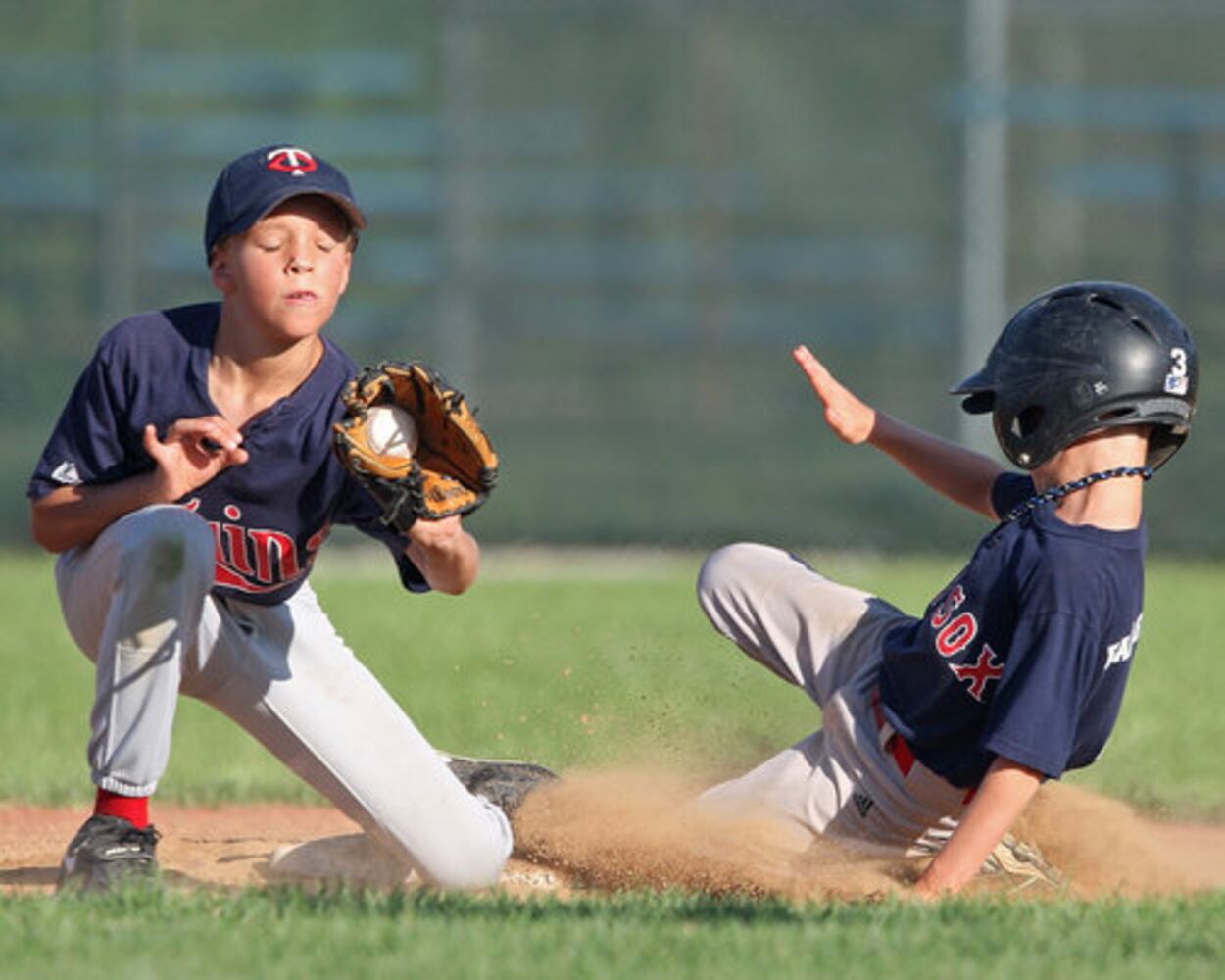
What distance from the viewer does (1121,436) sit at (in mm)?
4367

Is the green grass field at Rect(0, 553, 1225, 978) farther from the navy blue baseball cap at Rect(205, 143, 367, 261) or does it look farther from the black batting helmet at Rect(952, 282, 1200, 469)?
the navy blue baseball cap at Rect(205, 143, 367, 261)

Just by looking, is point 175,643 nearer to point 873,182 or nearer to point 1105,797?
point 1105,797

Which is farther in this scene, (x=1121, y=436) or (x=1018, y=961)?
(x=1121, y=436)

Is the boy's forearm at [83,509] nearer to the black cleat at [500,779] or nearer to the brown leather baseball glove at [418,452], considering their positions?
the brown leather baseball glove at [418,452]

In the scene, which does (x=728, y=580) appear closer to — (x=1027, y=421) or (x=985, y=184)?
(x=1027, y=421)

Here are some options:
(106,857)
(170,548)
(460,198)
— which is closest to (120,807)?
(106,857)

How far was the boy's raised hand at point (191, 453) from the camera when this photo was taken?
413cm

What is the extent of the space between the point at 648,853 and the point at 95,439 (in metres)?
1.40

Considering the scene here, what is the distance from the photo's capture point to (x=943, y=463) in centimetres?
489

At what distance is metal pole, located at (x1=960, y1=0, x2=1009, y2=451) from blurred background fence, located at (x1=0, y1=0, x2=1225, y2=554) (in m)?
0.02

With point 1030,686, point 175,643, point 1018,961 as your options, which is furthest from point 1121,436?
point 175,643

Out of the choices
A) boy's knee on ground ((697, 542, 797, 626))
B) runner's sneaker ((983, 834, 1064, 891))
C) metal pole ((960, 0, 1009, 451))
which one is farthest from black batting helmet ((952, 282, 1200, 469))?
metal pole ((960, 0, 1009, 451))

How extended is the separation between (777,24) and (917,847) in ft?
26.1

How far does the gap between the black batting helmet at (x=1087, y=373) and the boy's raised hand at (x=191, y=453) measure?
1.43 metres
